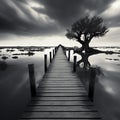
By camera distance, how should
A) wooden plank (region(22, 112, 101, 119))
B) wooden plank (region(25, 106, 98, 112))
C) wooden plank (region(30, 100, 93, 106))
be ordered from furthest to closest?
wooden plank (region(30, 100, 93, 106))
wooden plank (region(25, 106, 98, 112))
wooden plank (region(22, 112, 101, 119))

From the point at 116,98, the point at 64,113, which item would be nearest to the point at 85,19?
the point at 116,98

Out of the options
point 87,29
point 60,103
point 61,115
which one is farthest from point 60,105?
point 87,29

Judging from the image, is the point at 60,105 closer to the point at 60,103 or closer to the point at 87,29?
the point at 60,103

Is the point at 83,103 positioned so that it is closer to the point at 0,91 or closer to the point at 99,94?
the point at 99,94

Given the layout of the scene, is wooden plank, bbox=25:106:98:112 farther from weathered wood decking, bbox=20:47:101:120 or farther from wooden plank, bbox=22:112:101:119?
wooden plank, bbox=22:112:101:119

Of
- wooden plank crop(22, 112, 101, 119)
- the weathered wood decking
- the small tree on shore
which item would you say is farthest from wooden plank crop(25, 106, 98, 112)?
the small tree on shore

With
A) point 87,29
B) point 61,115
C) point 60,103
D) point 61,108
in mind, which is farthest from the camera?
point 87,29

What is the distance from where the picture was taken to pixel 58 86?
6430 millimetres

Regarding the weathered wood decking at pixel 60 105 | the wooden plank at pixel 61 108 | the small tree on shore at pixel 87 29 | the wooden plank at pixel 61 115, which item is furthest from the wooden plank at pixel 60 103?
the small tree on shore at pixel 87 29

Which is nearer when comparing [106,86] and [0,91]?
[0,91]

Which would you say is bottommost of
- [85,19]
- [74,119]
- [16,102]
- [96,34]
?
[16,102]

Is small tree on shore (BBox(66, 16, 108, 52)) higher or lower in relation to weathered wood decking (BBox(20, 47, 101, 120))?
higher

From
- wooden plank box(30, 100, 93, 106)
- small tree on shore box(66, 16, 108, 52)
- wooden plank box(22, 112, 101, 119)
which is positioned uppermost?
small tree on shore box(66, 16, 108, 52)

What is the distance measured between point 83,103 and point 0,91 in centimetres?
875
